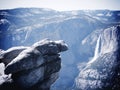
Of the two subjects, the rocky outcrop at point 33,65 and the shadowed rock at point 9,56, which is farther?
the shadowed rock at point 9,56

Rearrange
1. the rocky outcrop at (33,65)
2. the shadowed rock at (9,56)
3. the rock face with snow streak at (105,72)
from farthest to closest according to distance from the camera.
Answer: the rock face with snow streak at (105,72) → the shadowed rock at (9,56) → the rocky outcrop at (33,65)

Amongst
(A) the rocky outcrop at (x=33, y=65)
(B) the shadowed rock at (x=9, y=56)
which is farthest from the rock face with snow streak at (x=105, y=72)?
(B) the shadowed rock at (x=9, y=56)

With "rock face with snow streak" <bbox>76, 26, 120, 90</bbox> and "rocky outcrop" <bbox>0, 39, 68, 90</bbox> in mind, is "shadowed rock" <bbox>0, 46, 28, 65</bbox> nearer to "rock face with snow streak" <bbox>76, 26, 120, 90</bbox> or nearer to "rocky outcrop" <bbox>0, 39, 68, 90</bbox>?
"rocky outcrop" <bbox>0, 39, 68, 90</bbox>

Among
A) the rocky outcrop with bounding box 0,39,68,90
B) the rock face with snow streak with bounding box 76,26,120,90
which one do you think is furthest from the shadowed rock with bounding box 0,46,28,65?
the rock face with snow streak with bounding box 76,26,120,90

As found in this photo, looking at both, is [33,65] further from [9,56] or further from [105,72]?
[105,72]

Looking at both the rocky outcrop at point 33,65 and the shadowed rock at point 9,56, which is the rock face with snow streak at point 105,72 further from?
the shadowed rock at point 9,56

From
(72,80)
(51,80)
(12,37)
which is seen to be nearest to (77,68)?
(72,80)

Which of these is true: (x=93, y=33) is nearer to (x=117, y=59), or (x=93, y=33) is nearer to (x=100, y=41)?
(x=100, y=41)

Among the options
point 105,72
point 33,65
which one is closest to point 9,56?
point 33,65
